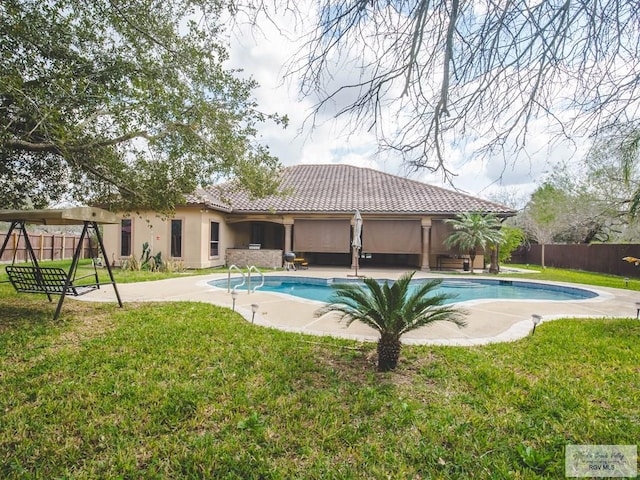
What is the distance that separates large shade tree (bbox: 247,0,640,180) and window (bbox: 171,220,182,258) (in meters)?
13.8

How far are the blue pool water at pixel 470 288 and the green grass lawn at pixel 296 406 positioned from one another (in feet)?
20.3

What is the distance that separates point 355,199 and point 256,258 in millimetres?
6150

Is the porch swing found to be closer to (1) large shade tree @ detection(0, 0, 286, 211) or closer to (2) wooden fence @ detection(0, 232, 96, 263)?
(1) large shade tree @ detection(0, 0, 286, 211)

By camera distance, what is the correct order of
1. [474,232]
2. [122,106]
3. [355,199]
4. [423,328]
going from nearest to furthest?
[122,106], [423,328], [474,232], [355,199]

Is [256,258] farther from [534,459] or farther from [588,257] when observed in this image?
[588,257]

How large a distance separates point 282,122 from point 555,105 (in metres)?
5.12

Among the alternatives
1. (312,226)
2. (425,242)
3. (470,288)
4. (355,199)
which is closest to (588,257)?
(425,242)

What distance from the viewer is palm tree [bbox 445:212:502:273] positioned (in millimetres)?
15172

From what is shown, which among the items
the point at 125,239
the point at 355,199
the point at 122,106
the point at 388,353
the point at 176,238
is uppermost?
the point at 355,199

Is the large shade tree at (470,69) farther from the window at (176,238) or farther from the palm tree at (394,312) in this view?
the window at (176,238)

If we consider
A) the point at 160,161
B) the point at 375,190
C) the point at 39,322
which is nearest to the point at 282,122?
the point at 160,161

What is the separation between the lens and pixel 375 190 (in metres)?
19.4

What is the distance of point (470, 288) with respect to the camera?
42.3ft

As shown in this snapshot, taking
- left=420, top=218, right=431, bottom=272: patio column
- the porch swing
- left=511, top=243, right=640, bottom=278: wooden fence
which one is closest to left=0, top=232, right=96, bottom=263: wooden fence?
the porch swing
